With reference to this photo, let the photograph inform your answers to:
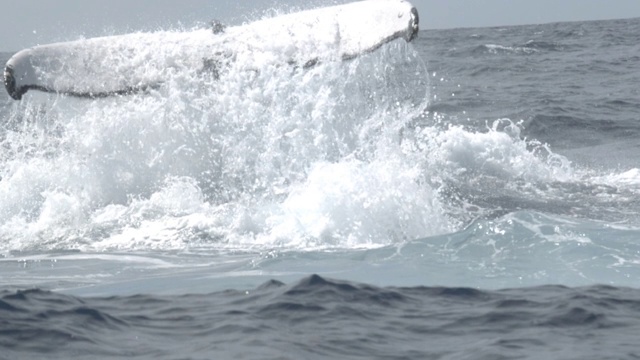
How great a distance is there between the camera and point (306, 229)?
33.7ft

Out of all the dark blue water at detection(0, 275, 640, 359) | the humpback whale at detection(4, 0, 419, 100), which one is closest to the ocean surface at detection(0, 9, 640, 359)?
the dark blue water at detection(0, 275, 640, 359)

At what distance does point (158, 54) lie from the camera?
11.7m

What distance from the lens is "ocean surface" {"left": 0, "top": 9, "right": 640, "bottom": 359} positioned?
18.6 ft

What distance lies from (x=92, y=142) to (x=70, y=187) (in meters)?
0.54

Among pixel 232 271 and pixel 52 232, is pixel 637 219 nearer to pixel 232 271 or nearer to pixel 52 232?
pixel 232 271

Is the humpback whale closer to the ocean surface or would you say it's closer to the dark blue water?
the ocean surface

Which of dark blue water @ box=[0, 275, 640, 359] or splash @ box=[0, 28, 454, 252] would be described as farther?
splash @ box=[0, 28, 454, 252]

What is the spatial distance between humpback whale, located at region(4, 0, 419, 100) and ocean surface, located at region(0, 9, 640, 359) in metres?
0.14

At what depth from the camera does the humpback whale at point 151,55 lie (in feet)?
36.4

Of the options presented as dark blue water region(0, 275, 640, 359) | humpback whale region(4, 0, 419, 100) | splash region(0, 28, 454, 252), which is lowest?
dark blue water region(0, 275, 640, 359)

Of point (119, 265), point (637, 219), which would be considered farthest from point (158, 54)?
point (637, 219)

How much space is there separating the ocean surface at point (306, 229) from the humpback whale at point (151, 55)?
14 centimetres

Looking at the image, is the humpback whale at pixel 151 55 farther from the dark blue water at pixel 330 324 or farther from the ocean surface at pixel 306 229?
the dark blue water at pixel 330 324

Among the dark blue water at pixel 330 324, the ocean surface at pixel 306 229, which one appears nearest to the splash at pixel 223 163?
the ocean surface at pixel 306 229
